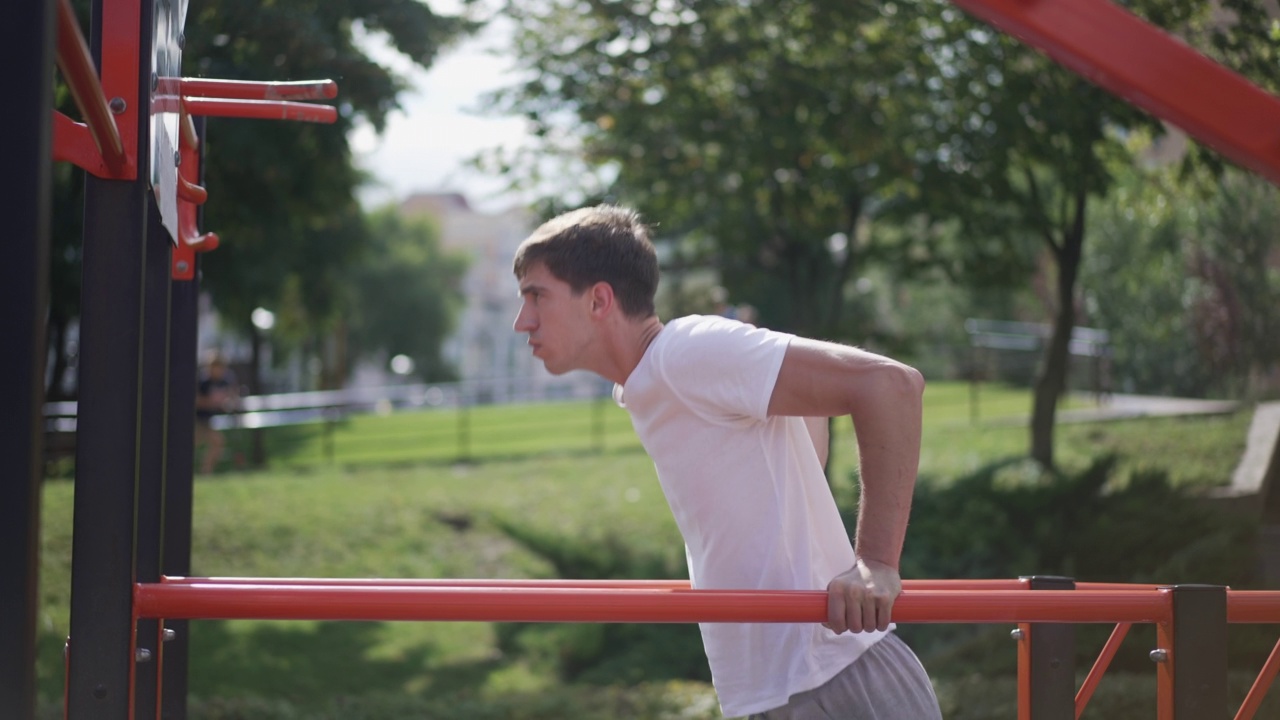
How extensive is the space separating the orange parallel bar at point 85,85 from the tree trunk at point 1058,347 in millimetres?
8901

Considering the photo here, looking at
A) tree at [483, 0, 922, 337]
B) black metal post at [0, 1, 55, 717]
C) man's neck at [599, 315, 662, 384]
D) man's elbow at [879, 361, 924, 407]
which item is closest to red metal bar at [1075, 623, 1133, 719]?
man's elbow at [879, 361, 924, 407]

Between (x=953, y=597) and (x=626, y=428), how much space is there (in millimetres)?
19117

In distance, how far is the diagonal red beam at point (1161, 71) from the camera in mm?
1899

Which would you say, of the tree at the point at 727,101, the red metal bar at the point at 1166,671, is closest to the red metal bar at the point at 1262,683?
the red metal bar at the point at 1166,671

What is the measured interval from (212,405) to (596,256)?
42.3 feet

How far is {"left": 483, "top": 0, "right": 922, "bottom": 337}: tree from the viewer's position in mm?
8398

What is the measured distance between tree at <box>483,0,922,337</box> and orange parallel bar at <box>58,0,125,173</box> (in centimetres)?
648

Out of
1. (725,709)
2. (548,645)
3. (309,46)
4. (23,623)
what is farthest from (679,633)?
(23,623)

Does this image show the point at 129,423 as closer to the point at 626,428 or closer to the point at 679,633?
the point at 679,633

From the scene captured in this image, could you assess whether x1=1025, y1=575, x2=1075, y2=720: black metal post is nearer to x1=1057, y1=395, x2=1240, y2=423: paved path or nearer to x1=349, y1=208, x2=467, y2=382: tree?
x1=1057, y1=395, x2=1240, y2=423: paved path

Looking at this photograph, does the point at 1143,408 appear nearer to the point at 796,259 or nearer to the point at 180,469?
the point at 796,259

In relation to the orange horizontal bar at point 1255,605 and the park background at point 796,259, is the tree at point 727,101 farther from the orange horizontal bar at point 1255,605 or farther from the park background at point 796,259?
the orange horizontal bar at point 1255,605

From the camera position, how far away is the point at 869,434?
196 centimetres

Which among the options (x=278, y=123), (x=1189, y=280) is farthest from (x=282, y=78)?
(x=1189, y=280)
